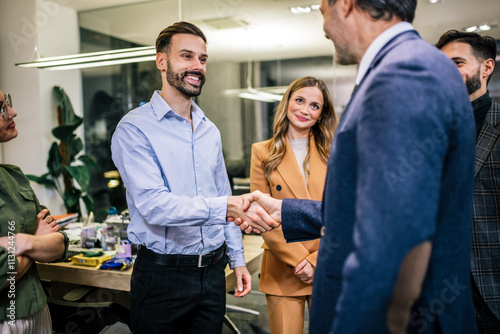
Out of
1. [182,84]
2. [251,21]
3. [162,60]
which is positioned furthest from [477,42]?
[251,21]

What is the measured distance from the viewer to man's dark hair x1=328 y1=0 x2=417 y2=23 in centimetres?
89

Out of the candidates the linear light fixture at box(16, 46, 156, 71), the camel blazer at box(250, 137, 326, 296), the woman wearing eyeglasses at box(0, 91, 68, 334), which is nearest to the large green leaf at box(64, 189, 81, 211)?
the linear light fixture at box(16, 46, 156, 71)

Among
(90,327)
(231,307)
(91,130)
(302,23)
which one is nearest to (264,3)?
(302,23)

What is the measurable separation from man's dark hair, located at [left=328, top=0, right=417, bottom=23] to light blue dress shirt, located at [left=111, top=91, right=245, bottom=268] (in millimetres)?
963

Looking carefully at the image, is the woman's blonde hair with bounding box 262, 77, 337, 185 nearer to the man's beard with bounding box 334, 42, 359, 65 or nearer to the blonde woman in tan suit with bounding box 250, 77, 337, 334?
the blonde woman in tan suit with bounding box 250, 77, 337, 334

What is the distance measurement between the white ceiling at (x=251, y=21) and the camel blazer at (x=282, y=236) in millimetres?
2782

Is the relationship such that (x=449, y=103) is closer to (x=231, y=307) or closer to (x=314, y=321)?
(x=314, y=321)

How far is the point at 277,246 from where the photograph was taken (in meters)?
2.00

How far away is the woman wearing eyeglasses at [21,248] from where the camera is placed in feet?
4.98

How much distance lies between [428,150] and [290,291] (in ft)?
Result: 4.70

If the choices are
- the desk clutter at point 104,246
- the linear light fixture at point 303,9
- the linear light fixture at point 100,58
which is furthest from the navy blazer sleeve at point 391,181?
the linear light fixture at point 303,9

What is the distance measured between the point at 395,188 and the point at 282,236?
1.32 meters

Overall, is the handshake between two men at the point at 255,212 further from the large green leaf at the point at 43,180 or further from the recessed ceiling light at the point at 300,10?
the recessed ceiling light at the point at 300,10

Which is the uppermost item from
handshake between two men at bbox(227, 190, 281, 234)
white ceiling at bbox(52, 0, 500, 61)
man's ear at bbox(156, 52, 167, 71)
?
white ceiling at bbox(52, 0, 500, 61)
